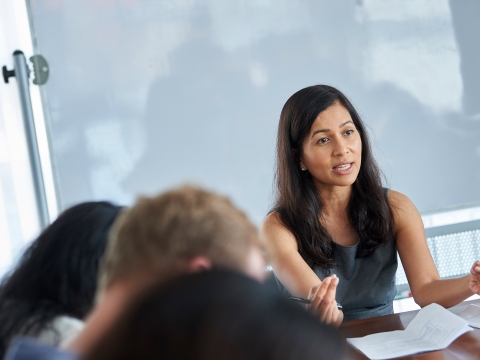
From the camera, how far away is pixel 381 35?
2.77 m

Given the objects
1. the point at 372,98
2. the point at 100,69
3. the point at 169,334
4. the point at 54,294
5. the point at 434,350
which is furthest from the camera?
the point at 372,98

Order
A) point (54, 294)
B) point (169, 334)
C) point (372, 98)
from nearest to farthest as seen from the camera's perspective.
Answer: point (169, 334), point (54, 294), point (372, 98)

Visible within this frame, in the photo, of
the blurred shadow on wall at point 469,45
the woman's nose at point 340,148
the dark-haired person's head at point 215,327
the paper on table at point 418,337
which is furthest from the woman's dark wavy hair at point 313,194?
the dark-haired person's head at point 215,327

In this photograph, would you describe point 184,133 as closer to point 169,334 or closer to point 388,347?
point 388,347

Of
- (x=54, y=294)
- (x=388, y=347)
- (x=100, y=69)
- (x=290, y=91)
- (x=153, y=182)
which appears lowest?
(x=388, y=347)

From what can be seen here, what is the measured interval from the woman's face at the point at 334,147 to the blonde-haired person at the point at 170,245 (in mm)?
1534

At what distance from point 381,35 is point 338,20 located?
0.77 ft

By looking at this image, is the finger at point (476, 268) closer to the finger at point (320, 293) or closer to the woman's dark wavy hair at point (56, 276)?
the finger at point (320, 293)

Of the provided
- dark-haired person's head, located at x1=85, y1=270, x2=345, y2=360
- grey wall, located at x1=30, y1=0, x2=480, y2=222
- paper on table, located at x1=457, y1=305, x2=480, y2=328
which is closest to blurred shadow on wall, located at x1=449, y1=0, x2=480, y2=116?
grey wall, located at x1=30, y1=0, x2=480, y2=222

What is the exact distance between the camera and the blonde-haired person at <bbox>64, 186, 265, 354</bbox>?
1.14 ft

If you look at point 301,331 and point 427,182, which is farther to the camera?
point 427,182

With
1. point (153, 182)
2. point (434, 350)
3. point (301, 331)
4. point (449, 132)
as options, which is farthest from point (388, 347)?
point (449, 132)

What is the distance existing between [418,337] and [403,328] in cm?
11

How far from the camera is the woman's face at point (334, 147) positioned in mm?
1959
